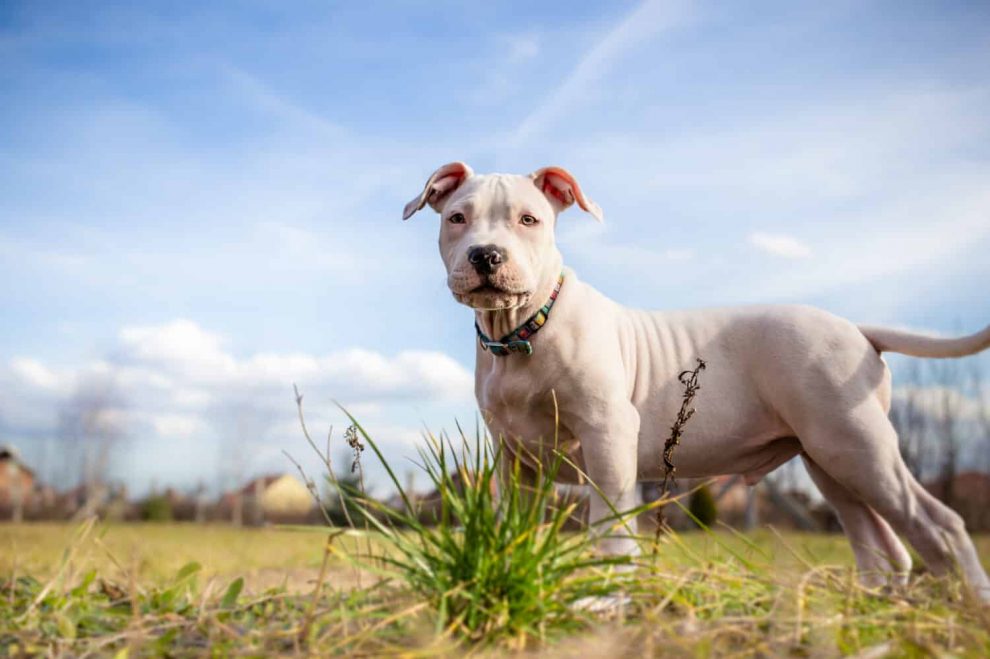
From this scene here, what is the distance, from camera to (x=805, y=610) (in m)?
2.41

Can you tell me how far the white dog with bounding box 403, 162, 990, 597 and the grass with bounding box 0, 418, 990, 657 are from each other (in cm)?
97

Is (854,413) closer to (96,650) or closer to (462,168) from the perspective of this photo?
(462,168)

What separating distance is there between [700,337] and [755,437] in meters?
0.68

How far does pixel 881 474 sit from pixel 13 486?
35.2 meters

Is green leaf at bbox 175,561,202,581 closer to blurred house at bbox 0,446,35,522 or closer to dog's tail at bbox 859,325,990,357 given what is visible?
dog's tail at bbox 859,325,990,357

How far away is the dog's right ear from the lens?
13.9 feet

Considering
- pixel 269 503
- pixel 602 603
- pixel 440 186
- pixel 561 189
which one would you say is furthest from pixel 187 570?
pixel 269 503

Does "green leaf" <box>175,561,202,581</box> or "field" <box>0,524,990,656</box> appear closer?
"field" <box>0,524,990,656</box>

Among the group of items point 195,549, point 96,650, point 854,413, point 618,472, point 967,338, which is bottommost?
point 195,549

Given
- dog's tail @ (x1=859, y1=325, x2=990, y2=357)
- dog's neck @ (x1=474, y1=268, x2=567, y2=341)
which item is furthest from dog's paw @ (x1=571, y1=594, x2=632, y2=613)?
dog's tail @ (x1=859, y1=325, x2=990, y2=357)

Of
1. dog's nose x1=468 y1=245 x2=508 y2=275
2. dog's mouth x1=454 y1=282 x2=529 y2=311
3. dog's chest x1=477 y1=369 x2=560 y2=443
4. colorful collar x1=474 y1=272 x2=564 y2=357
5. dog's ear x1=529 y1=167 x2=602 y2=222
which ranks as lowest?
dog's chest x1=477 y1=369 x2=560 y2=443

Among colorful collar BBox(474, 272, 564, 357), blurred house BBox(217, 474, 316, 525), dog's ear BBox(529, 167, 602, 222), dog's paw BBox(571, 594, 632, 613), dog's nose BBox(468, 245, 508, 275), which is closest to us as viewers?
dog's paw BBox(571, 594, 632, 613)

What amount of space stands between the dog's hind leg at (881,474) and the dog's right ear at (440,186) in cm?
244

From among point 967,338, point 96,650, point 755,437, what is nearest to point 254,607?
point 96,650
